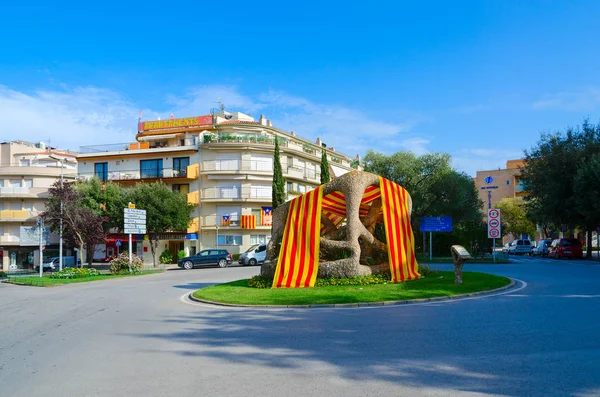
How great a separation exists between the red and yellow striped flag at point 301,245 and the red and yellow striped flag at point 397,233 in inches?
99.9

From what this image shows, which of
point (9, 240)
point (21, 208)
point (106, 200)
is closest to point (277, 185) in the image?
point (106, 200)

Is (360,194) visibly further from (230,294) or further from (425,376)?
(425,376)

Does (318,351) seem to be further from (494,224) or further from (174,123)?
A: (174,123)

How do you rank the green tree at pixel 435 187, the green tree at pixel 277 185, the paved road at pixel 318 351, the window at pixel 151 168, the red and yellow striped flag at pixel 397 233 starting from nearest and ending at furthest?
the paved road at pixel 318 351, the red and yellow striped flag at pixel 397 233, the green tree at pixel 435 187, the green tree at pixel 277 185, the window at pixel 151 168

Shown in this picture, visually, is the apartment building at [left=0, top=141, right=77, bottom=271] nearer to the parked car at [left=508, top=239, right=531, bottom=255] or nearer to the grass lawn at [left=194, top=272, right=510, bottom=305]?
the grass lawn at [left=194, top=272, right=510, bottom=305]

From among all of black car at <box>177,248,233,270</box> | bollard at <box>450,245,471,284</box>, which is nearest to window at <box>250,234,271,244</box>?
black car at <box>177,248,233,270</box>

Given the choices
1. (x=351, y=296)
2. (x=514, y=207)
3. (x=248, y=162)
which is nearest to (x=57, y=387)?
(x=351, y=296)

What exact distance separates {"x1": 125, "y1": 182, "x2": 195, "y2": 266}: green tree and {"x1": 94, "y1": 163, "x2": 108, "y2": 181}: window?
9.38 m

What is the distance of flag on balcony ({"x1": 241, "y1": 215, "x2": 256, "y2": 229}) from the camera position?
48.5m

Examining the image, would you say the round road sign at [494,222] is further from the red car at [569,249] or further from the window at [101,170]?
the window at [101,170]

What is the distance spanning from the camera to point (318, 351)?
7551 mm

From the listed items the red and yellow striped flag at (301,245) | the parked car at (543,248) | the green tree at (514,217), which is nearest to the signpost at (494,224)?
the red and yellow striped flag at (301,245)

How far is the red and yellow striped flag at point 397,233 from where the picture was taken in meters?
17.5

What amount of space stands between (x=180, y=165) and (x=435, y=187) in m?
26.6
